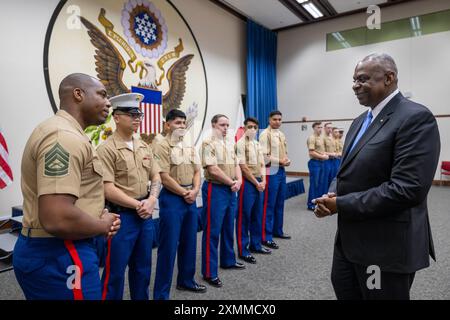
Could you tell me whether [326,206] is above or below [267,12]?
below

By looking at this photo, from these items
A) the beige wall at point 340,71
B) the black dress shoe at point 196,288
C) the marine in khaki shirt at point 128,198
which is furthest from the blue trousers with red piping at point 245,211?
the beige wall at point 340,71

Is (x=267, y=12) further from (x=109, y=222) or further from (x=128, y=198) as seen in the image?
(x=109, y=222)

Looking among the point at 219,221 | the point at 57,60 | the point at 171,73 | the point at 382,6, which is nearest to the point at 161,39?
the point at 171,73

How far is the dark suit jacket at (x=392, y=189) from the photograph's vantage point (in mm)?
1072

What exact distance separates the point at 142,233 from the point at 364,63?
1513mm

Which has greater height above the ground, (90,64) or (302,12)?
(302,12)

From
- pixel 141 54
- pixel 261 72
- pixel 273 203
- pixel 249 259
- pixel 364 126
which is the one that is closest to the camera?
pixel 364 126

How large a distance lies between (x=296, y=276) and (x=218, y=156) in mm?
1245

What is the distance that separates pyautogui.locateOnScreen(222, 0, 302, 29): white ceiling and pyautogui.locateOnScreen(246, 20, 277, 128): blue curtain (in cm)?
21

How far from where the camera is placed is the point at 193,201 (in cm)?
222

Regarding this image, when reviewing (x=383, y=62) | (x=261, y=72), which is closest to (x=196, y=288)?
(x=383, y=62)

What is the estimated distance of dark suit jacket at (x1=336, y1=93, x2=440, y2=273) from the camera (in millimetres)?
1072

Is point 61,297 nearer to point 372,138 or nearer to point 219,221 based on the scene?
point 372,138

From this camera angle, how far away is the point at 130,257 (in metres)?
1.88
